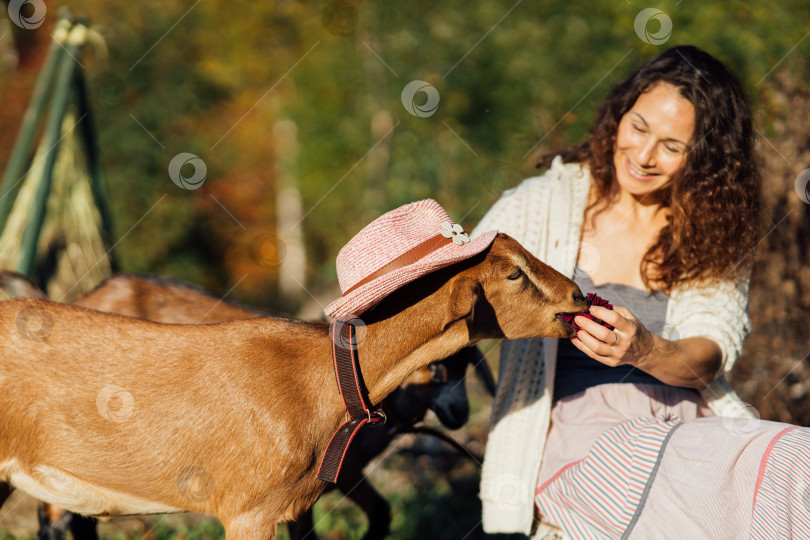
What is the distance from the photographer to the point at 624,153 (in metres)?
3.40

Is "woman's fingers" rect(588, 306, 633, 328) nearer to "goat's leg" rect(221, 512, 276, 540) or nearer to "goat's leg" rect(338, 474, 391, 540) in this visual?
"goat's leg" rect(221, 512, 276, 540)

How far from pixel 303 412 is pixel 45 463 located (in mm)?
875

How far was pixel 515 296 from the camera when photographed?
2.74 m

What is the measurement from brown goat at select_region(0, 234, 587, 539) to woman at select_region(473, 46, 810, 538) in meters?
0.63

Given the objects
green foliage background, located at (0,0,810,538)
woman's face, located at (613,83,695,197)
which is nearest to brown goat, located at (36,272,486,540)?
woman's face, located at (613,83,695,197)

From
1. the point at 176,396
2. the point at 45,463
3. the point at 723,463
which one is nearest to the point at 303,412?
the point at 176,396

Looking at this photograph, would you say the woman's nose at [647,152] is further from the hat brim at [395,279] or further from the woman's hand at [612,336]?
the hat brim at [395,279]

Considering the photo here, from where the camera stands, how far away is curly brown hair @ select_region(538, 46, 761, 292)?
3340 mm

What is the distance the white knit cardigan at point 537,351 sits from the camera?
3.18m

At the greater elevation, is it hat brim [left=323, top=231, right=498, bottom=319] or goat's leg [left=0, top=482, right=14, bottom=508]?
hat brim [left=323, top=231, right=498, bottom=319]

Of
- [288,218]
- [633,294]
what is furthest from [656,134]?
[288,218]

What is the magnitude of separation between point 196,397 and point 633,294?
6.41ft

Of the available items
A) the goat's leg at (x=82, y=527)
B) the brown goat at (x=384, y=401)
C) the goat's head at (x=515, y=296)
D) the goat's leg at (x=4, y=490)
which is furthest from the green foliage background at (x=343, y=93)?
the goat's leg at (x=4, y=490)

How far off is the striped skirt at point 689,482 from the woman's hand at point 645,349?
7.8 inches
